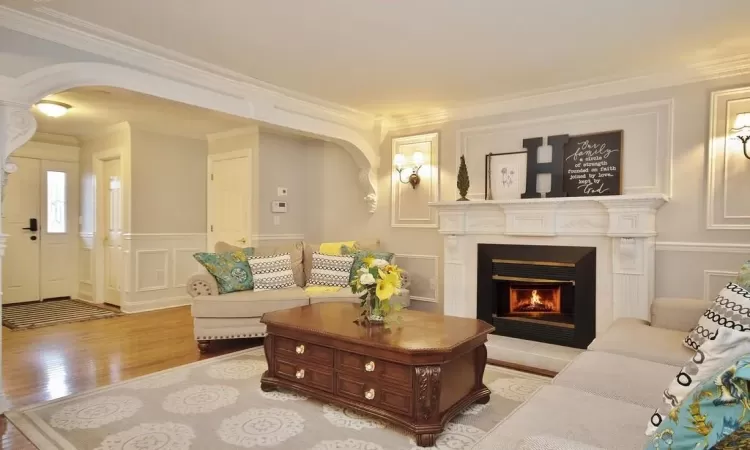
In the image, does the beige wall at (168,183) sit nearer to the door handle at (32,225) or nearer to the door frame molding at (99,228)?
the door frame molding at (99,228)

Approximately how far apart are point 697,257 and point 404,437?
2.75 metres

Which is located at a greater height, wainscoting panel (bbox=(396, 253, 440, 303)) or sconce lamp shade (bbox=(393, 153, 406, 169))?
sconce lamp shade (bbox=(393, 153, 406, 169))

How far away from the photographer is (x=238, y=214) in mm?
5738

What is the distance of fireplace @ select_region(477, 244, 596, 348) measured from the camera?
3.84m

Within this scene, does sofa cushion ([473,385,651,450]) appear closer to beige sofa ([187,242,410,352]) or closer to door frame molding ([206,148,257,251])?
beige sofa ([187,242,410,352])

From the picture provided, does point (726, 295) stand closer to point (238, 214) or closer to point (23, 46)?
point (23, 46)

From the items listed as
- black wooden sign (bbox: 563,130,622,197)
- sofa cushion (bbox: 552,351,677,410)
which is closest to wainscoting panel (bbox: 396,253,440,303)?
black wooden sign (bbox: 563,130,622,197)

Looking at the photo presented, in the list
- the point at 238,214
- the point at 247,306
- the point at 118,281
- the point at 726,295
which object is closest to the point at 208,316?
the point at 247,306

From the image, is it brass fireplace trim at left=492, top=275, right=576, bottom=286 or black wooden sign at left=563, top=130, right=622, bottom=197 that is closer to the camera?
black wooden sign at left=563, top=130, right=622, bottom=197

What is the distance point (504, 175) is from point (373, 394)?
8.91ft

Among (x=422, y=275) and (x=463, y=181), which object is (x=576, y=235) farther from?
(x=422, y=275)

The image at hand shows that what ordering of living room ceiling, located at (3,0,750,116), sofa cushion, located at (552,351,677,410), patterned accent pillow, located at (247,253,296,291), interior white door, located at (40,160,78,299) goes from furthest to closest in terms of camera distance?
interior white door, located at (40,160,78,299)
patterned accent pillow, located at (247,253,296,291)
living room ceiling, located at (3,0,750,116)
sofa cushion, located at (552,351,677,410)

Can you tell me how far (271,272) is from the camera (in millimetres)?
4293

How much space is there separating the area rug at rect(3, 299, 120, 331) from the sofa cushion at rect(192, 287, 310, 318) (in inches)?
88.6
